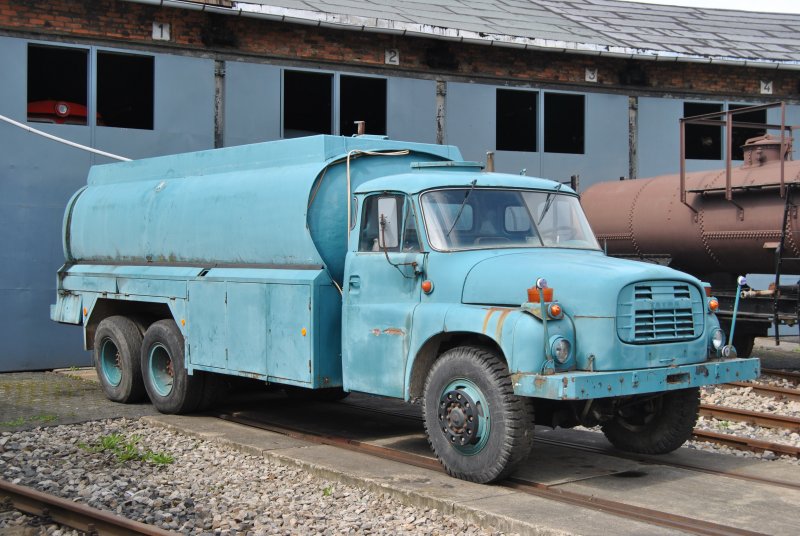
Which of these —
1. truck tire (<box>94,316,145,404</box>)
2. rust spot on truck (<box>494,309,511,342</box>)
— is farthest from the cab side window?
truck tire (<box>94,316,145,404</box>)

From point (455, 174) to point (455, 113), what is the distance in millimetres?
10262

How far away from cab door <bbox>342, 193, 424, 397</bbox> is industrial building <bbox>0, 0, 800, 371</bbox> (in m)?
8.35

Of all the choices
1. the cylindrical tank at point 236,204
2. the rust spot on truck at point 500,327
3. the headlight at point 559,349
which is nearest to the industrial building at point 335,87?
the cylindrical tank at point 236,204

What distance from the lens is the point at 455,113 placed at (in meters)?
18.3

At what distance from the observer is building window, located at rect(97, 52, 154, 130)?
→ 16.6 m

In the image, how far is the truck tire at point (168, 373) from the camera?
1062 cm

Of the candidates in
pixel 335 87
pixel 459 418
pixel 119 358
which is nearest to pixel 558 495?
pixel 459 418

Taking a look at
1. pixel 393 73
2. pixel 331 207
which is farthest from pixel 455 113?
pixel 331 207

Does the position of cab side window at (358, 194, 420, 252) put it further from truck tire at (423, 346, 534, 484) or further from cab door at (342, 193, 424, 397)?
truck tire at (423, 346, 534, 484)

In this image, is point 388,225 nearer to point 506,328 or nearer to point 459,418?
point 506,328

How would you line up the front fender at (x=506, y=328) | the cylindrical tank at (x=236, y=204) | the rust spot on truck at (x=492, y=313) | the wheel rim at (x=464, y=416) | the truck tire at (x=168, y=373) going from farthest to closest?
the truck tire at (x=168, y=373), the cylindrical tank at (x=236, y=204), the wheel rim at (x=464, y=416), the rust spot on truck at (x=492, y=313), the front fender at (x=506, y=328)

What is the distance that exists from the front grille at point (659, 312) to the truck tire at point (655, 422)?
2.16 ft

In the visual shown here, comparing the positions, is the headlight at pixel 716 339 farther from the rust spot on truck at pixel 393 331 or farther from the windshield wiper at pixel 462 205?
the rust spot on truck at pixel 393 331

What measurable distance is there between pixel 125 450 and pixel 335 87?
1002cm
